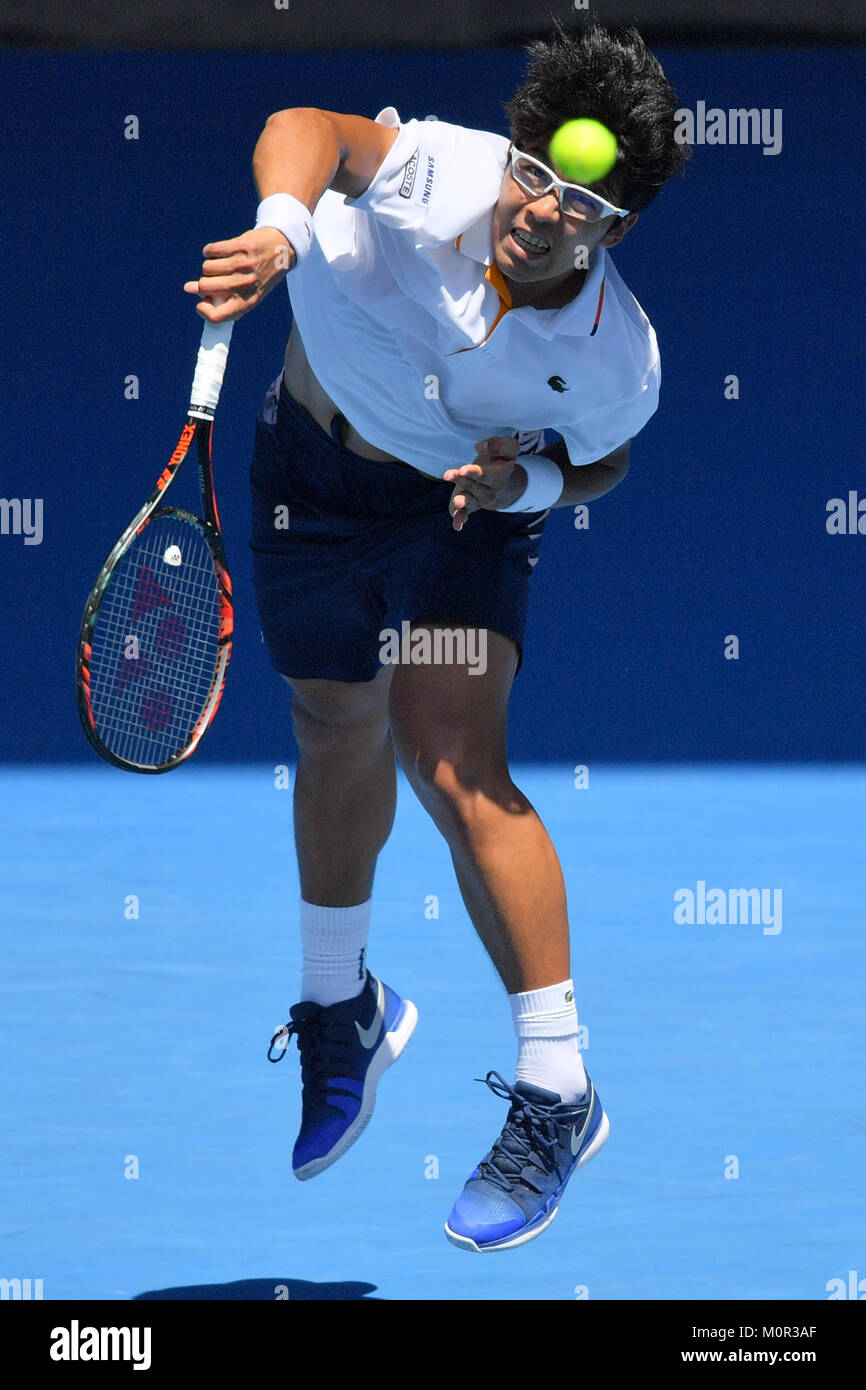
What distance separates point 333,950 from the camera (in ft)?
11.3

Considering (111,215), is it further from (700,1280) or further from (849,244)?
(700,1280)

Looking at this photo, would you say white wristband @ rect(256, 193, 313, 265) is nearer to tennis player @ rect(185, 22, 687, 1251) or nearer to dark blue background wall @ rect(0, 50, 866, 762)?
tennis player @ rect(185, 22, 687, 1251)

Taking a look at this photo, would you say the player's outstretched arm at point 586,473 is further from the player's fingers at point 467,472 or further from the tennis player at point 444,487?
the player's fingers at point 467,472

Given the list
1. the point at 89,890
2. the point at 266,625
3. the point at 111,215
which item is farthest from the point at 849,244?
the point at 266,625

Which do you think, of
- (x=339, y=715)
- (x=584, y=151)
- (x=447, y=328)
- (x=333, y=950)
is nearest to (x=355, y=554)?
(x=339, y=715)

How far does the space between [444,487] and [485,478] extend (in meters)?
0.37

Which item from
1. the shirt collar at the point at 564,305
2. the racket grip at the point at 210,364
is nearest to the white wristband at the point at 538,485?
the shirt collar at the point at 564,305

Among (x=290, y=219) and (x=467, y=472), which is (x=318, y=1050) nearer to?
(x=467, y=472)

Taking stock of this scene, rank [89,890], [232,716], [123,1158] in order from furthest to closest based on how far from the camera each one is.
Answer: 1. [232,716]
2. [89,890]
3. [123,1158]

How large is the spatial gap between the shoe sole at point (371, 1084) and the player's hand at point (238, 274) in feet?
5.00

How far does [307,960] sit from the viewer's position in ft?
11.4

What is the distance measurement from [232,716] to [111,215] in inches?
77.7

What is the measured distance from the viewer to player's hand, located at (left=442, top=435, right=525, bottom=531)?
285cm

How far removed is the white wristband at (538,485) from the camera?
9.87 ft
